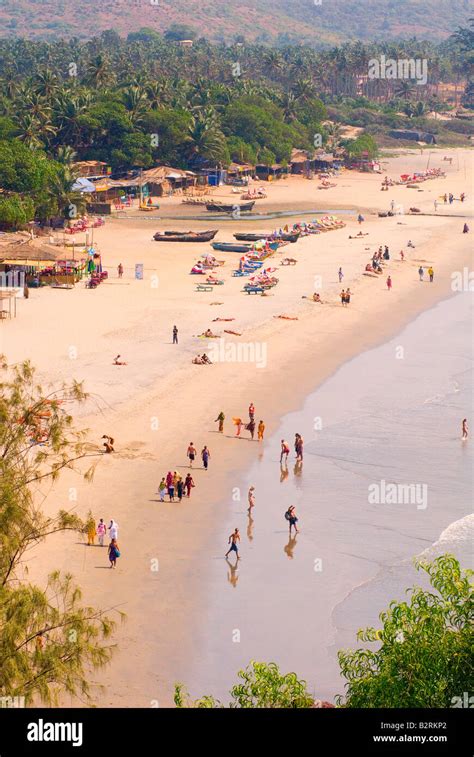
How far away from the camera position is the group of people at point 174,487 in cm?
3073

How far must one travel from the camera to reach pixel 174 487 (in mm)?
30891

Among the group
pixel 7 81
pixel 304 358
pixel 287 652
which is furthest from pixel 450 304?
pixel 7 81

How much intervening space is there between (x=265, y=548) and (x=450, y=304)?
34.4 m

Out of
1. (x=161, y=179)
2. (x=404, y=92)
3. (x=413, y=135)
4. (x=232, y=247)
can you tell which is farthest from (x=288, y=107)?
(x=404, y=92)

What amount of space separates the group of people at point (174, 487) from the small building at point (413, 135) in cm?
13406

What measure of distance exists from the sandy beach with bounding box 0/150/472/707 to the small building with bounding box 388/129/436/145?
245 feet

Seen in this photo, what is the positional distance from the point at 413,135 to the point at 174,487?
446 ft

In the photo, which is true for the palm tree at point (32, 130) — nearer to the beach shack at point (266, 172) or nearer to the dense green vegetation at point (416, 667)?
the beach shack at point (266, 172)

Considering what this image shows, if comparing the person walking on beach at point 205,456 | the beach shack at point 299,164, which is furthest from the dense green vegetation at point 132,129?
the person walking on beach at point 205,456

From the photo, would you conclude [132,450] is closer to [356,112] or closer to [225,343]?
[225,343]

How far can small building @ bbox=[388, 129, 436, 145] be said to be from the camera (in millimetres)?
158750

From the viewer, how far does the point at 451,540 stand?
94.6 ft

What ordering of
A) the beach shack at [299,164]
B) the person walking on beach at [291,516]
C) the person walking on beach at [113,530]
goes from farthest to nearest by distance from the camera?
the beach shack at [299,164]
the person walking on beach at [291,516]
the person walking on beach at [113,530]

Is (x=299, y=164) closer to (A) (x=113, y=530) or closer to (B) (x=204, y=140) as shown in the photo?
(B) (x=204, y=140)
